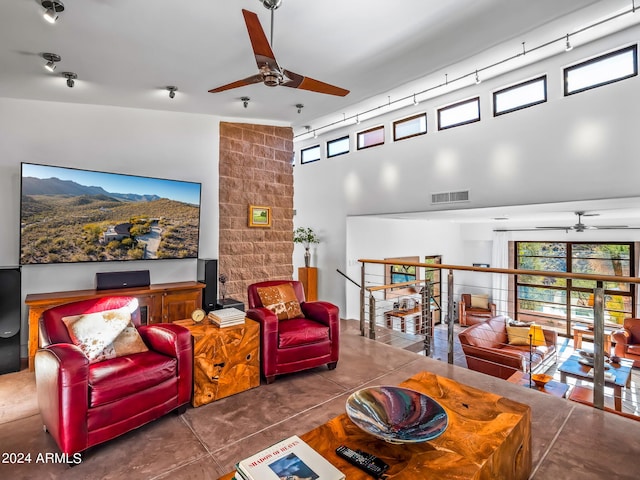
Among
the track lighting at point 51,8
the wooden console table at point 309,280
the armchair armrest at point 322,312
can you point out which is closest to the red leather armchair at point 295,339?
the armchair armrest at point 322,312

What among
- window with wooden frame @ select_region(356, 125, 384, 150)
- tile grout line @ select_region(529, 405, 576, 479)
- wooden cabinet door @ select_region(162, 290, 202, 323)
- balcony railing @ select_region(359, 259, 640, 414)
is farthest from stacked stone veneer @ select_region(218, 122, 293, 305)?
tile grout line @ select_region(529, 405, 576, 479)

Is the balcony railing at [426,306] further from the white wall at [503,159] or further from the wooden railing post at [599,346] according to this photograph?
the white wall at [503,159]

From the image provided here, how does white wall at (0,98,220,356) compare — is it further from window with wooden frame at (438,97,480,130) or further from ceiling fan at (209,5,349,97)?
window with wooden frame at (438,97,480,130)

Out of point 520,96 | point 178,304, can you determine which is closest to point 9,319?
point 178,304

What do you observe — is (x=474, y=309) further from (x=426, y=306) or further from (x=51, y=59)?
(x=51, y=59)

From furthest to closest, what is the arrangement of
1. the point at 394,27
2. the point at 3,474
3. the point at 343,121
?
the point at 343,121, the point at 394,27, the point at 3,474

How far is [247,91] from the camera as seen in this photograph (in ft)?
12.5

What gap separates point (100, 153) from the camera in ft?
12.8

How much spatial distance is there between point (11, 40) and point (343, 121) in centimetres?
495

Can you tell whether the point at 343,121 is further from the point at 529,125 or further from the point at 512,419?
the point at 512,419

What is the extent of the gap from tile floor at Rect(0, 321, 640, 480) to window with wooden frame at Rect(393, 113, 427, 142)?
404cm

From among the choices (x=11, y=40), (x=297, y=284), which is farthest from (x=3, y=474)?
(x=11, y=40)

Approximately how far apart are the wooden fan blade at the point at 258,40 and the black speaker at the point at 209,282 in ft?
9.12

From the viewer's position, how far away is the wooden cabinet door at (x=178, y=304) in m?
3.93
